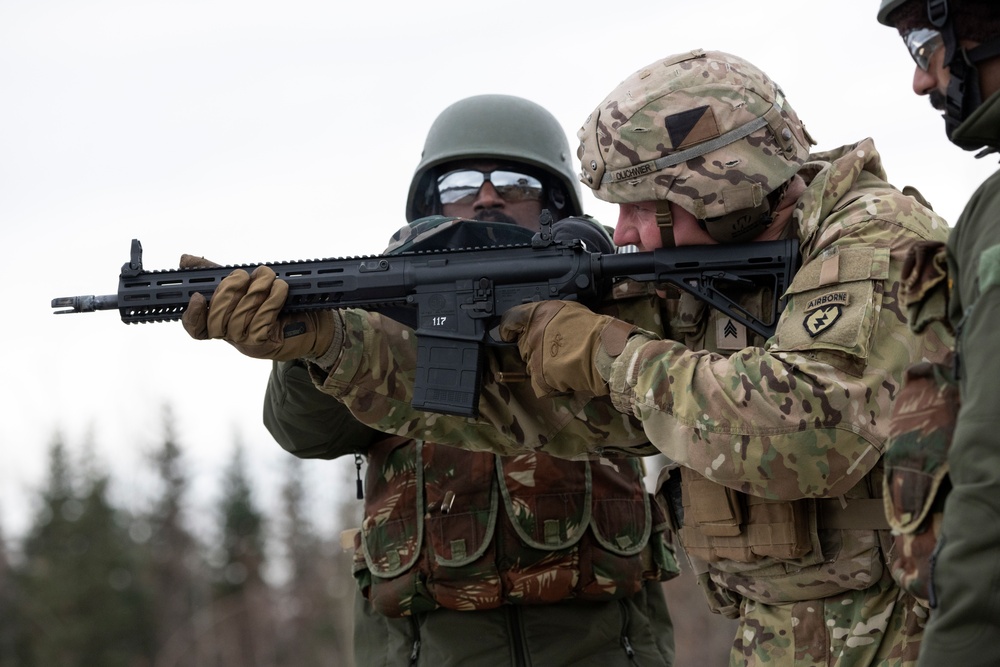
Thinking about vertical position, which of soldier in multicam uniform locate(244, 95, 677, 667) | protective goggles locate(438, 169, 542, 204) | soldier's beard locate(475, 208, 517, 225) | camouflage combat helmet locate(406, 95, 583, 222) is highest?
camouflage combat helmet locate(406, 95, 583, 222)

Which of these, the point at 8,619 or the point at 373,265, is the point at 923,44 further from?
the point at 8,619

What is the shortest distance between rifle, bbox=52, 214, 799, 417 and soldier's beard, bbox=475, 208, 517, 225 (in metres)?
1.22

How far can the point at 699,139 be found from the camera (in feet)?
13.8

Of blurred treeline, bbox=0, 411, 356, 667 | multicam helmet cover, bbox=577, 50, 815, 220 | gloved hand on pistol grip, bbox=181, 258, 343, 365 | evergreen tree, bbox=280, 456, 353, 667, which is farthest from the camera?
evergreen tree, bbox=280, 456, 353, 667

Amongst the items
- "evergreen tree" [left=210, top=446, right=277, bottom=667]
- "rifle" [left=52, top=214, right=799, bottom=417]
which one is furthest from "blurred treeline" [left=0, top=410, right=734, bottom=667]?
"rifle" [left=52, top=214, right=799, bottom=417]

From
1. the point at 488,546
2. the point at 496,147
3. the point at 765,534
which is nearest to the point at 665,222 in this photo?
the point at 765,534

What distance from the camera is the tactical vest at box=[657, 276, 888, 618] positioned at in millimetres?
3941

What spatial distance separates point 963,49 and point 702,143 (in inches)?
58.5

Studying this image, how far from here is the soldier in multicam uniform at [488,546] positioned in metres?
5.23

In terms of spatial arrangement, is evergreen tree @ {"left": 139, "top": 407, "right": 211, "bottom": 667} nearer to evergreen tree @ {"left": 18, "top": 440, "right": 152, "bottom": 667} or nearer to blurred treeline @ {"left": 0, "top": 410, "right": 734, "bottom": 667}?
blurred treeline @ {"left": 0, "top": 410, "right": 734, "bottom": 667}

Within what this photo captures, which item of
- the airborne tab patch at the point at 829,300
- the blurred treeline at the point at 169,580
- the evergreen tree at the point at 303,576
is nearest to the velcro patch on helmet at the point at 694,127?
the airborne tab patch at the point at 829,300

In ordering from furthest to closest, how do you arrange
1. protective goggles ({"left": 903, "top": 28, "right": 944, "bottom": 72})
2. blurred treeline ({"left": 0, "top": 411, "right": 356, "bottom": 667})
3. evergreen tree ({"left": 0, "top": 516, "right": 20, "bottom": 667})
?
evergreen tree ({"left": 0, "top": 516, "right": 20, "bottom": 667})
blurred treeline ({"left": 0, "top": 411, "right": 356, "bottom": 667})
protective goggles ({"left": 903, "top": 28, "right": 944, "bottom": 72})

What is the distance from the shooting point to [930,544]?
2.52 metres

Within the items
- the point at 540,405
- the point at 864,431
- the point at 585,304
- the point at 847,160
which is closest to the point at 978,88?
the point at 864,431
